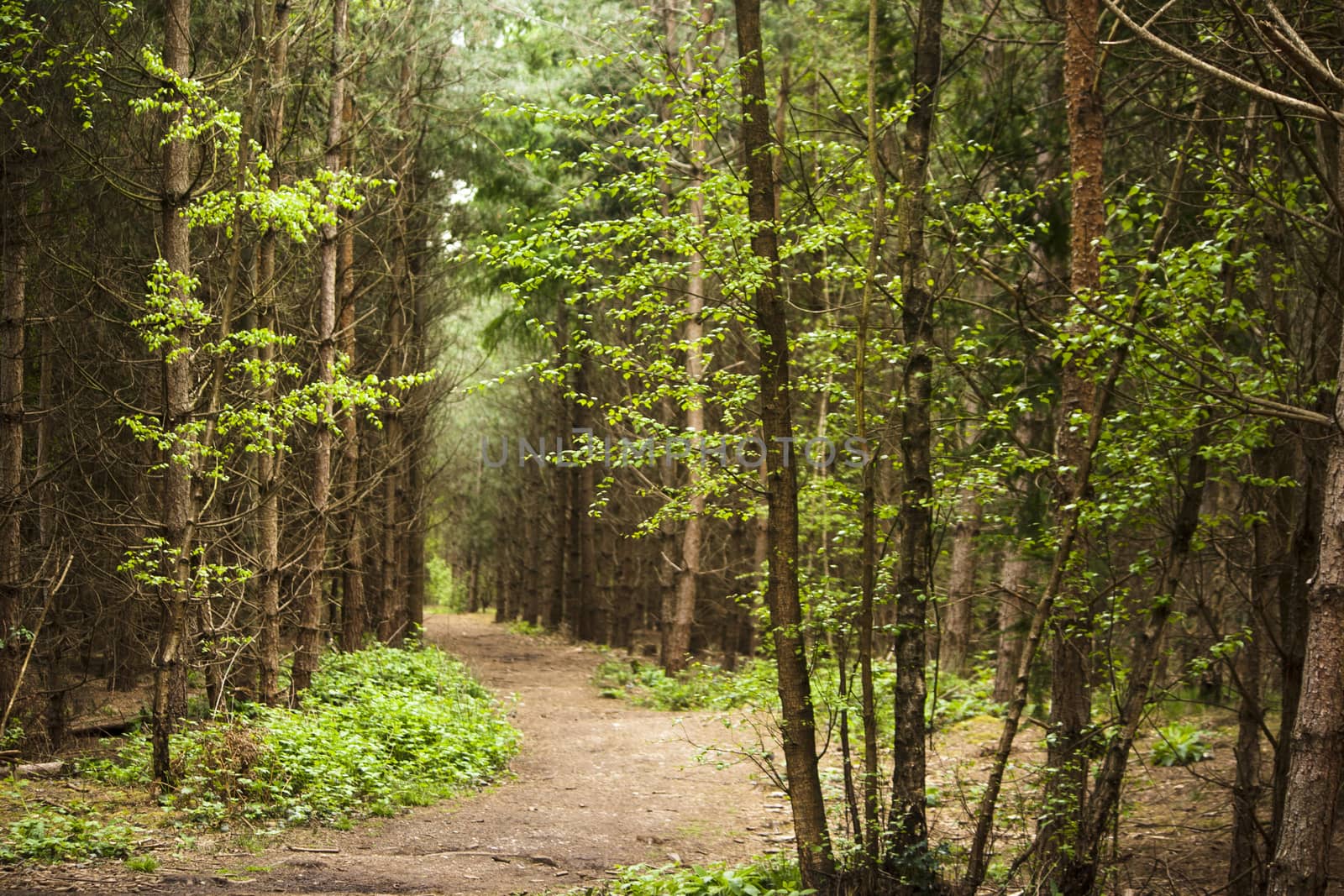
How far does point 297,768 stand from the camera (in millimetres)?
8922

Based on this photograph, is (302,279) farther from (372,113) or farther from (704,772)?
(704,772)

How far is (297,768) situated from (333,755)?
1.98 feet

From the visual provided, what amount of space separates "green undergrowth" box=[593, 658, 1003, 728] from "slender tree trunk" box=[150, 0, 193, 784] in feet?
16.0

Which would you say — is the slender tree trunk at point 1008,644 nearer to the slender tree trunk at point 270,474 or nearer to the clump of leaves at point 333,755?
the clump of leaves at point 333,755

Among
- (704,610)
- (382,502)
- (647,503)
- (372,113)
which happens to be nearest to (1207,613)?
(372,113)

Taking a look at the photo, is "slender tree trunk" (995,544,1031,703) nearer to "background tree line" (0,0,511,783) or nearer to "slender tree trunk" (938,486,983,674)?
"slender tree trunk" (938,486,983,674)

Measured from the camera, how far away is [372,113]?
1388 cm

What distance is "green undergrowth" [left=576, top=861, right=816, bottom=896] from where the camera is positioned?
6.50 m

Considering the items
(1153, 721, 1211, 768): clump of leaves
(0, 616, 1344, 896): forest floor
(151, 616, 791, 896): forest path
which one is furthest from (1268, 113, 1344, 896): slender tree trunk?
(1153, 721, 1211, 768): clump of leaves

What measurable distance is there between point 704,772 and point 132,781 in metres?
5.82

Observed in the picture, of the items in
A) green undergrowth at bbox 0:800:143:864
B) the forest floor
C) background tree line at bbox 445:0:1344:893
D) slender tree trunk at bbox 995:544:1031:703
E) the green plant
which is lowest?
the green plant

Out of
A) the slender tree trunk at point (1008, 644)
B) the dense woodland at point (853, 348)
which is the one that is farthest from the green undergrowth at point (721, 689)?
the dense woodland at point (853, 348)

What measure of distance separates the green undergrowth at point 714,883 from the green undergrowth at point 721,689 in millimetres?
1649

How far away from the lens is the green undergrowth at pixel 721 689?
37.9 feet
